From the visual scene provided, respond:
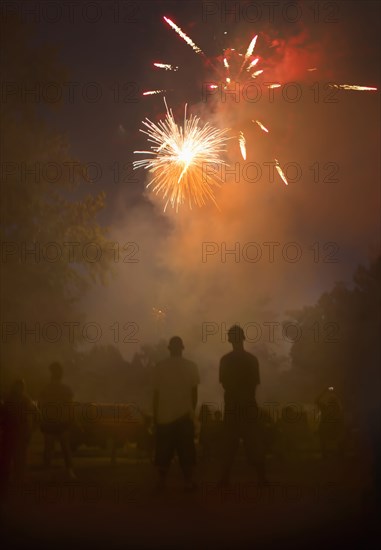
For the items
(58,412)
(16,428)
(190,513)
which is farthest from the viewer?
(58,412)

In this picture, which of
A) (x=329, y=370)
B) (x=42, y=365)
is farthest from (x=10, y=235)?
(x=329, y=370)

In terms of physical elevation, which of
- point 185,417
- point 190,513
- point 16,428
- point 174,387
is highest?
point 174,387

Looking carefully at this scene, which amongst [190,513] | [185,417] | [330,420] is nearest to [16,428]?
[185,417]

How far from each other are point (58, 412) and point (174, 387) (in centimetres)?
238

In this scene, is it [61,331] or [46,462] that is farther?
[61,331]

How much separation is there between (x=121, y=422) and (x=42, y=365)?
35.3 feet

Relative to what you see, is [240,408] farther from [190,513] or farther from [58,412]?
[58,412]

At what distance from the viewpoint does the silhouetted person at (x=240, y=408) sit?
30.8 ft

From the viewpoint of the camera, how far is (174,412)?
923 centimetres

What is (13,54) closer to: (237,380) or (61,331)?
(61,331)

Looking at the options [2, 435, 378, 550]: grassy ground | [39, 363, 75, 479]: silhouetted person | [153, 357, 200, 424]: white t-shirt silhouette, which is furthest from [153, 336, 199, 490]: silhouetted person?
[39, 363, 75, 479]: silhouetted person

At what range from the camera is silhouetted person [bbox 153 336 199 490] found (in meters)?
9.17

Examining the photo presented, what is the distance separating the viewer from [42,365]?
24766 millimetres

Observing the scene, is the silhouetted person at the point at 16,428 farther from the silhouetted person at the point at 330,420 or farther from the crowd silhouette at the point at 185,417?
the silhouetted person at the point at 330,420
